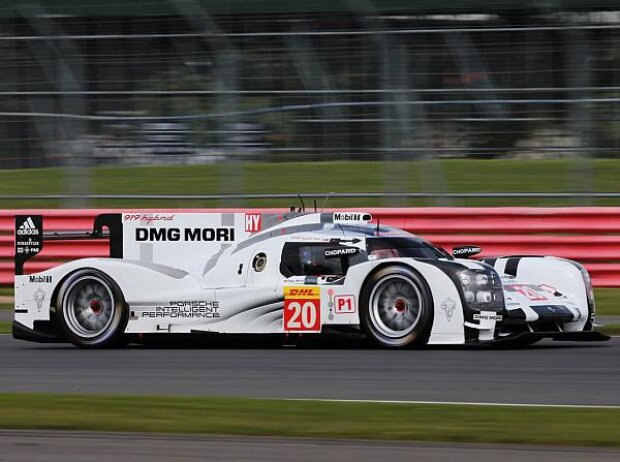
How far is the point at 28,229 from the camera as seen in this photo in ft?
37.3

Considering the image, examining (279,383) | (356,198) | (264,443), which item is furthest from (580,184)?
(264,443)

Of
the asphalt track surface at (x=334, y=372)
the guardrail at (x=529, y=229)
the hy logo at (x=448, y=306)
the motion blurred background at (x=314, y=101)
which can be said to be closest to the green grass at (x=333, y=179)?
the motion blurred background at (x=314, y=101)

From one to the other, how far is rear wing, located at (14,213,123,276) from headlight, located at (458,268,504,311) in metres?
3.07

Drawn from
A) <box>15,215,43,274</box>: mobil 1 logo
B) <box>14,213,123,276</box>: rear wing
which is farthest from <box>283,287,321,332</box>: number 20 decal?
<box>15,215,43,274</box>: mobil 1 logo

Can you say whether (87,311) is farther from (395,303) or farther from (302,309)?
(395,303)

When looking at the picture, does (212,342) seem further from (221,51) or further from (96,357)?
(221,51)

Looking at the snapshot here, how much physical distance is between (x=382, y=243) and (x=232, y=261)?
125cm

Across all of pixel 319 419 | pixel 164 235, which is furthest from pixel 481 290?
pixel 319 419

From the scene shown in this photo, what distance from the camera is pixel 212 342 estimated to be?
11258mm

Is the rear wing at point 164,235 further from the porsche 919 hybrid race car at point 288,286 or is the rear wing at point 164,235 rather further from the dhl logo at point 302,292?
the dhl logo at point 302,292

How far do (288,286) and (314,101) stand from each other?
402 centimetres

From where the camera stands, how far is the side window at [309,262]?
10.4 meters

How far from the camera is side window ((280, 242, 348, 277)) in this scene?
1044 cm

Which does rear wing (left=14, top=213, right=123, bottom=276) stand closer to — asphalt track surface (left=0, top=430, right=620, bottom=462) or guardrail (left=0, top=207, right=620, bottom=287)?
guardrail (left=0, top=207, right=620, bottom=287)
